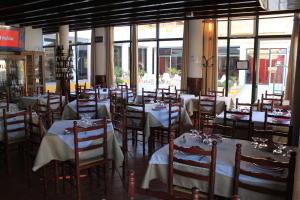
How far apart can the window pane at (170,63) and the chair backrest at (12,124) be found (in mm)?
6830

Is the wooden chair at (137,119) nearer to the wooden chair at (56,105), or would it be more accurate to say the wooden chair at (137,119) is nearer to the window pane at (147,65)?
the wooden chair at (56,105)

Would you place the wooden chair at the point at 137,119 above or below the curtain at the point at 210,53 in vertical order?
below

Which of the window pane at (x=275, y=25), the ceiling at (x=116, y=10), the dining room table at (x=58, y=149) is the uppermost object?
the ceiling at (x=116, y=10)

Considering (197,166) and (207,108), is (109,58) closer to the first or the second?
(207,108)

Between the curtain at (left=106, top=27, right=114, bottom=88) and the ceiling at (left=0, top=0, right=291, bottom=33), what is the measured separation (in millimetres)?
1799

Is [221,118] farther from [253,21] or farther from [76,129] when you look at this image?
[253,21]

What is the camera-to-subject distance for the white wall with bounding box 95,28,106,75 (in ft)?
40.0

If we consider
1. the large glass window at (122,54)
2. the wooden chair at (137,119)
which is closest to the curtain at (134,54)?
the large glass window at (122,54)

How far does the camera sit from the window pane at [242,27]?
9242 mm

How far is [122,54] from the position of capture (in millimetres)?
12266

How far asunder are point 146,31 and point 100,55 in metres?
2.27

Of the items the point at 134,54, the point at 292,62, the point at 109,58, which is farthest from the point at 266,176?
the point at 109,58

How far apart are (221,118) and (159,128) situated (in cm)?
125

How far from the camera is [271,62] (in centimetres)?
916
